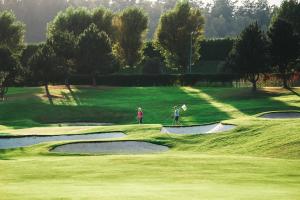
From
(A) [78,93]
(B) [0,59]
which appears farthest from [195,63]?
(B) [0,59]

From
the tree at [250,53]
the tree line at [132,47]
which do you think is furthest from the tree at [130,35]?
the tree at [250,53]

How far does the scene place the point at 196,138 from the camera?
40625 mm

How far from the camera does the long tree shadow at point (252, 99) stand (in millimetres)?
64562

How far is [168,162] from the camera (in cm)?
2914

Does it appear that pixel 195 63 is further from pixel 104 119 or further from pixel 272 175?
pixel 272 175

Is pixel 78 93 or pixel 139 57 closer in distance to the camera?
pixel 78 93

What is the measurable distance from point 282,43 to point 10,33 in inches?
1941

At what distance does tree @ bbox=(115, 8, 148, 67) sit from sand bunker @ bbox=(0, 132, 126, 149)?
61779mm

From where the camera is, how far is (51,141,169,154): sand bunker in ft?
126

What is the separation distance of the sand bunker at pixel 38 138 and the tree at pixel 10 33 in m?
62.9

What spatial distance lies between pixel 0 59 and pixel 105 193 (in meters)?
61.1

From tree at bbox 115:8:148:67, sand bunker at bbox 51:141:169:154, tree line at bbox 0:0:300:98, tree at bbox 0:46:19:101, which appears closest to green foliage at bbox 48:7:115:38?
tree line at bbox 0:0:300:98

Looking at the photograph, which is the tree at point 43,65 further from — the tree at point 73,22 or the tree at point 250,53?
the tree at point 73,22

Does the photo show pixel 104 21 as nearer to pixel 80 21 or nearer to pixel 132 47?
pixel 80 21
